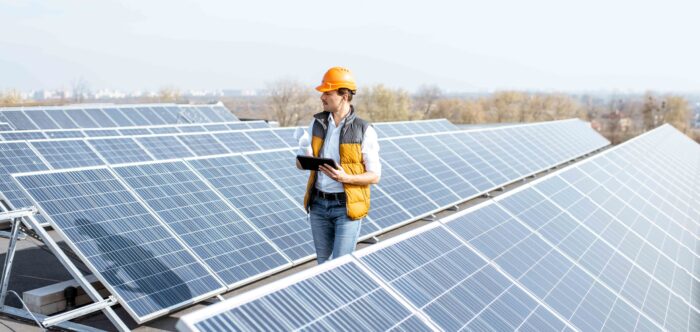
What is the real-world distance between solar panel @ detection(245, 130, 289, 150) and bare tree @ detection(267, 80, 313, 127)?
6678 centimetres

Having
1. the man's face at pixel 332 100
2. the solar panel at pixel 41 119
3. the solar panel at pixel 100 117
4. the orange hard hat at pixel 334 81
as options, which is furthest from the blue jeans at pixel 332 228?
the solar panel at pixel 100 117

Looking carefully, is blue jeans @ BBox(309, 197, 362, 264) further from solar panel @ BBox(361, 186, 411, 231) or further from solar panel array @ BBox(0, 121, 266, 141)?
solar panel array @ BBox(0, 121, 266, 141)

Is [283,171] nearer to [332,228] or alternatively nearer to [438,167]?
[332,228]

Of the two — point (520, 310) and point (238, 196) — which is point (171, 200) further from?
point (520, 310)

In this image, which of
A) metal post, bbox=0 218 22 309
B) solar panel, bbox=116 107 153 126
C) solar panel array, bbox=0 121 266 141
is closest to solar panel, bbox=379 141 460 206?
metal post, bbox=0 218 22 309

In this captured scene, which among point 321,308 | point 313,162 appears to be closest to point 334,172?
point 313,162

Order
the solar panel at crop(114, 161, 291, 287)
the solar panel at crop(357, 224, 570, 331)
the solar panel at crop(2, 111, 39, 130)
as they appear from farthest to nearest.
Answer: the solar panel at crop(2, 111, 39, 130) → the solar panel at crop(114, 161, 291, 287) → the solar panel at crop(357, 224, 570, 331)

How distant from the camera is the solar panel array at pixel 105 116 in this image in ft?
82.1

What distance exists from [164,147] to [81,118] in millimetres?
13829

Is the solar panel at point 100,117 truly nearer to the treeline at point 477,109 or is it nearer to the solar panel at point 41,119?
the solar panel at point 41,119

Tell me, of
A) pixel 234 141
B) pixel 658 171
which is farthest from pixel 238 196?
pixel 658 171

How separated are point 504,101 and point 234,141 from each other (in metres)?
89.7

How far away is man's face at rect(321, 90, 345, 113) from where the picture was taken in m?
5.39

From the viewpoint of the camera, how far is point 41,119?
25750 millimetres
